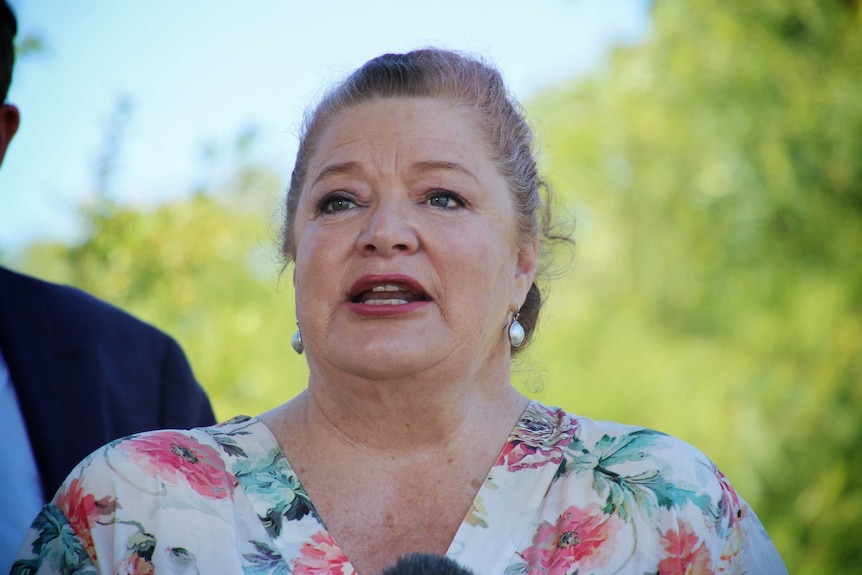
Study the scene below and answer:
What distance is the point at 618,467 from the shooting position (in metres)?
2.11

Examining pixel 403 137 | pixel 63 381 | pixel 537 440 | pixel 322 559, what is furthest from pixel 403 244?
pixel 63 381

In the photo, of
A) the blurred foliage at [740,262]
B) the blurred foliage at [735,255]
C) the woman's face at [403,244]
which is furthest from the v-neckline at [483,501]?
the blurred foliage at [740,262]

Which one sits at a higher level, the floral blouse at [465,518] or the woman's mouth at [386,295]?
the woman's mouth at [386,295]

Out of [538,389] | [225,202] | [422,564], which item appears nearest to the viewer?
[422,564]

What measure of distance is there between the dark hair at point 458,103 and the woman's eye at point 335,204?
0.18 m

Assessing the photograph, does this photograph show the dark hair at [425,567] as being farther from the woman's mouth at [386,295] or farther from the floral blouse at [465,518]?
the woman's mouth at [386,295]

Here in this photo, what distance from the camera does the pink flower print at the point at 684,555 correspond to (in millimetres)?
1944

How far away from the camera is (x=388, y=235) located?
205 centimetres

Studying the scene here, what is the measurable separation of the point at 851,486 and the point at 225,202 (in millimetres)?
4059

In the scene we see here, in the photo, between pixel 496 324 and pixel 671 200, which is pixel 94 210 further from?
pixel 671 200

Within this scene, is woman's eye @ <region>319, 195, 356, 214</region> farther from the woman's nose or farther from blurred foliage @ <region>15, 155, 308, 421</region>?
blurred foliage @ <region>15, 155, 308, 421</region>

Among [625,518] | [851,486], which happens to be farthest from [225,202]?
[851,486]

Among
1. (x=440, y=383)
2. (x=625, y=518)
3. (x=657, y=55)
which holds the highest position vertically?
(x=657, y=55)

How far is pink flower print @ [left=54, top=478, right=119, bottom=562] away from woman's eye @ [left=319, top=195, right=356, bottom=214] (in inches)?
32.1
